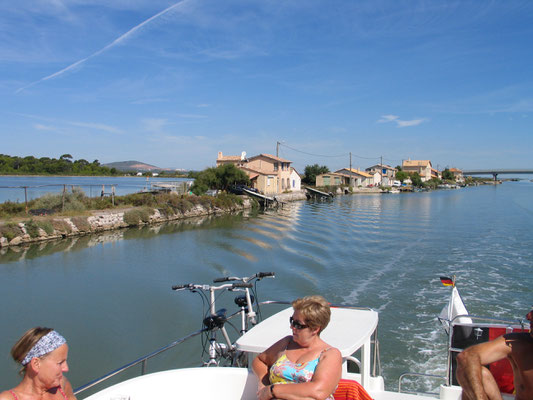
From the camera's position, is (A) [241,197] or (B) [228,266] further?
(A) [241,197]

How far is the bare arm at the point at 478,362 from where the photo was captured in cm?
257

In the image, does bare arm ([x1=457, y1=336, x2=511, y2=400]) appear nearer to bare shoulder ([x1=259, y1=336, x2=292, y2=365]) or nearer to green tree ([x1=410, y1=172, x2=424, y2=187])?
bare shoulder ([x1=259, y1=336, x2=292, y2=365])

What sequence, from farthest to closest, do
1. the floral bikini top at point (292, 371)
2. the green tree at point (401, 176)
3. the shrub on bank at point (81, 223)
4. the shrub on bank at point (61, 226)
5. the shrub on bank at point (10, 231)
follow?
the green tree at point (401, 176)
the shrub on bank at point (81, 223)
the shrub on bank at point (61, 226)
the shrub on bank at point (10, 231)
the floral bikini top at point (292, 371)

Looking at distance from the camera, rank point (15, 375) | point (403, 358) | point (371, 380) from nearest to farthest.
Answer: point (371, 380) → point (15, 375) → point (403, 358)

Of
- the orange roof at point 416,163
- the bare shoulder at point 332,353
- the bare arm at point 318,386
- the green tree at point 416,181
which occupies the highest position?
the orange roof at point 416,163

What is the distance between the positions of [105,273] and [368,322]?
42.7 ft

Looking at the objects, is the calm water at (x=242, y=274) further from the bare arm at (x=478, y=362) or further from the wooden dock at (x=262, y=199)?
the wooden dock at (x=262, y=199)

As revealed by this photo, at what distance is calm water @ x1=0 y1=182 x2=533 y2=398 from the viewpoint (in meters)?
8.34

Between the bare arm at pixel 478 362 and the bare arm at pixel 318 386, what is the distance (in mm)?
835

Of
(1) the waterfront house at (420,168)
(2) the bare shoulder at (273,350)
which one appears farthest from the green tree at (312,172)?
(2) the bare shoulder at (273,350)

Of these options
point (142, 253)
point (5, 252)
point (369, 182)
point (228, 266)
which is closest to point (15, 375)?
point (228, 266)

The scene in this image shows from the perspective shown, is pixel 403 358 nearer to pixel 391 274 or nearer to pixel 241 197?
pixel 391 274

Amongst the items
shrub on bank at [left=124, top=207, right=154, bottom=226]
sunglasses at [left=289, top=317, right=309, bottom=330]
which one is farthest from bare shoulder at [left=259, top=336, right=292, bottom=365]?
shrub on bank at [left=124, top=207, right=154, bottom=226]

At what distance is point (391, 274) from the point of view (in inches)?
563
